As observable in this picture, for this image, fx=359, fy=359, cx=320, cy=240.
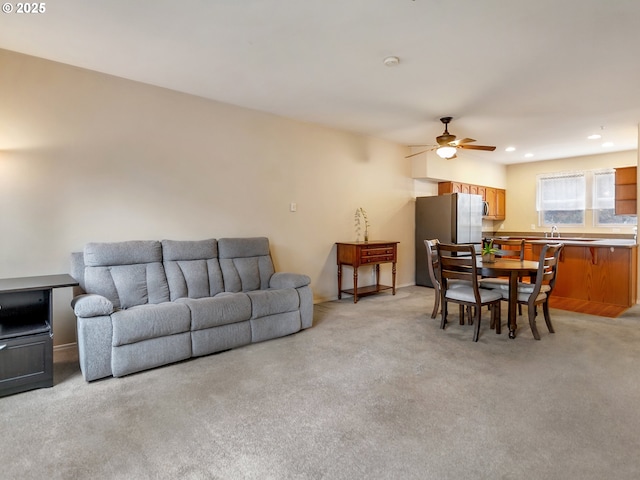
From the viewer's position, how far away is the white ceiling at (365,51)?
2.35 metres

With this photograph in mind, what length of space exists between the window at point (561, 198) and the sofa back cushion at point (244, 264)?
647 centimetres

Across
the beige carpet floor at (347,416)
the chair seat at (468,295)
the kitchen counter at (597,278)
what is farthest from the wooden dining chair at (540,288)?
the kitchen counter at (597,278)

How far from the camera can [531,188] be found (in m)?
7.86

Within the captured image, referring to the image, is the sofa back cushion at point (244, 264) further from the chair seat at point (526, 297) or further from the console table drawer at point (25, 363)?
the chair seat at point (526, 297)

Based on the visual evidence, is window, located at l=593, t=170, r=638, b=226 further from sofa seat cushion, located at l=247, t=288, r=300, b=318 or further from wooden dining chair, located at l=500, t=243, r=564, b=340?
sofa seat cushion, located at l=247, t=288, r=300, b=318

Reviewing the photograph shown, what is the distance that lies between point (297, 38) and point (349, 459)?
277 cm

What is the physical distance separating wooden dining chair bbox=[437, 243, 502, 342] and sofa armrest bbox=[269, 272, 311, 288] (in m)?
1.42

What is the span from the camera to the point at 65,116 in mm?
3174

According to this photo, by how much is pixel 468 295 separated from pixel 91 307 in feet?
10.8

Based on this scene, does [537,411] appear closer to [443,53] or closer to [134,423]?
[134,423]

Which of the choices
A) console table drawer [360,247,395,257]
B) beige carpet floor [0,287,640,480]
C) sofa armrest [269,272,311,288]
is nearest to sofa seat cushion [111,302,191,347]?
beige carpet floor [0,287,640,480]

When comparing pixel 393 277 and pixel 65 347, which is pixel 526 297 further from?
pixel 65 347

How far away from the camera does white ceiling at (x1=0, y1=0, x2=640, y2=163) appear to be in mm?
2352

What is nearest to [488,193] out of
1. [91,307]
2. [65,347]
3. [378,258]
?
[378,258]
